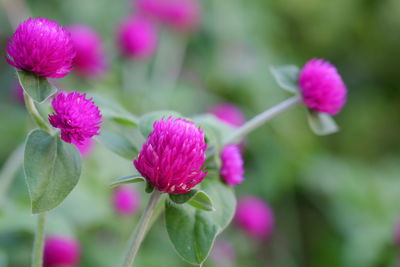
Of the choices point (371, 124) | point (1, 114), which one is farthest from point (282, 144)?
point (1, 114)

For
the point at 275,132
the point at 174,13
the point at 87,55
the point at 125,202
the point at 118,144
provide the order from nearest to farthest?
1. the point at 118,144
2. the point at 125,202
3. the point at 87,55
4. the point at 174,13
5. the point at 275,132

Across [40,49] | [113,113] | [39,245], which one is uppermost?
[40,49]

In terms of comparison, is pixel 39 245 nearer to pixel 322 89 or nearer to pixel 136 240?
pixel 136 240

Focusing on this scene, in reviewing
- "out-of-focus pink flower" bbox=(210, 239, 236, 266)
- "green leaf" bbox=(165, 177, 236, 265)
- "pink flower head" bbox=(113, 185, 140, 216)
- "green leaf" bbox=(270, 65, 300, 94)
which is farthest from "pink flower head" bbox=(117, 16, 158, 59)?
"green leaf" bbox=(165, 177, 236, 265)

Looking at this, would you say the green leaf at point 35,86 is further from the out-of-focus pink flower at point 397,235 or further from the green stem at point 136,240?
A: the out-of-focus pink flower at point 397,235

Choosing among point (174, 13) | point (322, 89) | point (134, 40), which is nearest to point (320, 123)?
point (322, 89)

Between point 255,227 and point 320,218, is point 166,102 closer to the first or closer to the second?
point 255,227

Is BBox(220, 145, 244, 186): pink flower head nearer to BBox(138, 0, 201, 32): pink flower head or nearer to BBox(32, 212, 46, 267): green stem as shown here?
BBox(32, 212, 46, 267): green stem

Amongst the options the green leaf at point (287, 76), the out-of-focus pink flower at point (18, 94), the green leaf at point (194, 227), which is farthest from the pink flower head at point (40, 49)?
the out-of-focus pink flower at point (18, 94)
